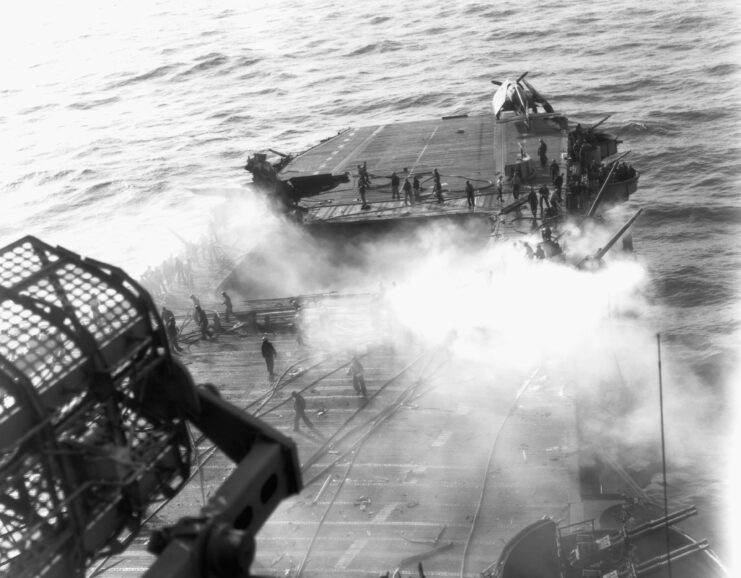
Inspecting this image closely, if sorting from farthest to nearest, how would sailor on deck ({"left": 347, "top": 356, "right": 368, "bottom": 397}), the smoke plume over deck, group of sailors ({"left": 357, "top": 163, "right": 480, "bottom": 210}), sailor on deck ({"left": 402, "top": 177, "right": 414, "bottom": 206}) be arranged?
1. sailor on deck ({"left": 402, "top": 177, "right": 414, "bottom": 206})
2. group of sailors ({"left": 357, "top": 163, "right": 480, "bottom": 210})
3. the smoke plume over deck
4. sailor on deck ({"left": 347, "top": 356, "right": 368, "bottom": 397})

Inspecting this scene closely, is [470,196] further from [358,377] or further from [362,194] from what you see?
[358,377]

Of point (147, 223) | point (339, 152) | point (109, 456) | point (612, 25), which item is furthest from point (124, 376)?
point (612, 25)

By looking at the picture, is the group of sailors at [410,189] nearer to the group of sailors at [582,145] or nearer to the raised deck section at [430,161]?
the raised deck section at [430,161]

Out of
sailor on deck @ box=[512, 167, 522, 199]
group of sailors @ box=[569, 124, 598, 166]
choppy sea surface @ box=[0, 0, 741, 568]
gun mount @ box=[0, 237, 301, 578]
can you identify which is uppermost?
gun mount @ box=[0, 237, 301, 578]

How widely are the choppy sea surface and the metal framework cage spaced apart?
2407 centimetres

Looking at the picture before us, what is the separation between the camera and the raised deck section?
43.2 m

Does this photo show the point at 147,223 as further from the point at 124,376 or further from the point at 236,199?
the point at 124,376

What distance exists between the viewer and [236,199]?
5019 cm

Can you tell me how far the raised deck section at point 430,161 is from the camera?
142 ft

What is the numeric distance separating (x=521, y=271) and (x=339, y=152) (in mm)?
27337

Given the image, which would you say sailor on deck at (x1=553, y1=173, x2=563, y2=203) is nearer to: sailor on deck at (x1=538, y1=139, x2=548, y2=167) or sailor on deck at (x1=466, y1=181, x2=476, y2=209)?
sailor on deck at (x1=466, y1=181, x2=476, y2=209)

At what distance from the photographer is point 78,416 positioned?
662 centimetres

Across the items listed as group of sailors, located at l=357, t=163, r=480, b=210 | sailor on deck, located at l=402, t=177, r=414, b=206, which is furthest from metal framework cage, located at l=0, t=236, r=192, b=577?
sailor on deck, located at l=402, t=177, r=414, b=206

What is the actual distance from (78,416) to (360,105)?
86339mm
